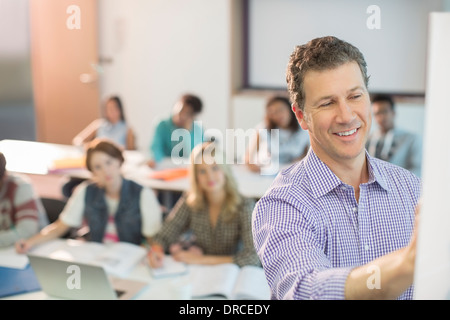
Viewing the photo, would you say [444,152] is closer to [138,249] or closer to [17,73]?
[138,249]

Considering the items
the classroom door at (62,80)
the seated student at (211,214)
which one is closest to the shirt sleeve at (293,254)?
the seated student at (211,214)

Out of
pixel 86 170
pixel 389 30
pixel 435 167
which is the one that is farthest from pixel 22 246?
pixel 389 30

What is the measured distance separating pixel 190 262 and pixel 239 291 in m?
0.36

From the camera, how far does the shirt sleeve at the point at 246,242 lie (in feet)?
7.07

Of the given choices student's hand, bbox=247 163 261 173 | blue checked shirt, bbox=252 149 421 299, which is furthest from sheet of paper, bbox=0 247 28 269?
student's hand, bbox=247 163 261 173

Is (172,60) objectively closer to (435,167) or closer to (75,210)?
(75,210)

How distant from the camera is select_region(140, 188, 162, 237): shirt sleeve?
2.53 m

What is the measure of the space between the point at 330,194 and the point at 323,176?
4 centimetres

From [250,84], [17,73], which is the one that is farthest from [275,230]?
[17,73]

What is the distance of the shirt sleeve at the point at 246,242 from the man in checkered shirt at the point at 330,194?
1080mm

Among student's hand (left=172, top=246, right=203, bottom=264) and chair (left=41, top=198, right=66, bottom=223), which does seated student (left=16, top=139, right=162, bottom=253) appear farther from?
student's hand (left=172, top=246, right=203, bottom=264)

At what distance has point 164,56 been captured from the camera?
5055mm

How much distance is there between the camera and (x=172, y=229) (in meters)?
2.44
